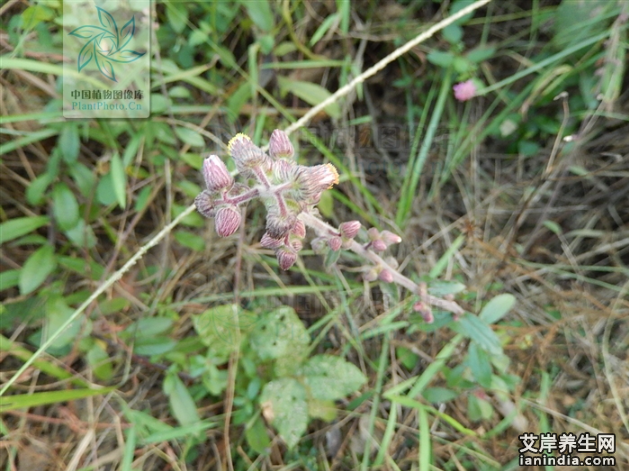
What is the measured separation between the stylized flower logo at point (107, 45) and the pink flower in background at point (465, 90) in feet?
7.15

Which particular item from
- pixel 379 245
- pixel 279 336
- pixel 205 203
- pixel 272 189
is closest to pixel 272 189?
pixel 272 189

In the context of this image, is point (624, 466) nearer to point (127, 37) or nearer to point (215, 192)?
point (215, 192)

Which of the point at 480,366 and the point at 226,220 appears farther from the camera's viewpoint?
the point at 480,366

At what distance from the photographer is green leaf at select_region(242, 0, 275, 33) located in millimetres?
3115

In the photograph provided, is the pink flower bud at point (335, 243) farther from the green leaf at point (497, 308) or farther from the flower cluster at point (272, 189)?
the green leaf at point (497, 308)

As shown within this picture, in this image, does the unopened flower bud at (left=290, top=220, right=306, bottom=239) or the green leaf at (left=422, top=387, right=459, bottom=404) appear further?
the green leaf at (left=422, top=387, right=459, bottom=404)

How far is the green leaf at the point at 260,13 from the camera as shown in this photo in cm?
312

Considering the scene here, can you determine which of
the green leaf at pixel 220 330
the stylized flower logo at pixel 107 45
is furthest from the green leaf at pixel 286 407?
the stylized flower logo at pixel 107 45

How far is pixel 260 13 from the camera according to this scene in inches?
123

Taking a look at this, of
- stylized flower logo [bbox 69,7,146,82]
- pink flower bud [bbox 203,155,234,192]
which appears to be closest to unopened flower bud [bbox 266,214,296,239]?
pink flower bud [bbox 203,155,234,192]

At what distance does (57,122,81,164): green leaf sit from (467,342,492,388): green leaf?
269cm

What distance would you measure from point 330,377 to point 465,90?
221cm

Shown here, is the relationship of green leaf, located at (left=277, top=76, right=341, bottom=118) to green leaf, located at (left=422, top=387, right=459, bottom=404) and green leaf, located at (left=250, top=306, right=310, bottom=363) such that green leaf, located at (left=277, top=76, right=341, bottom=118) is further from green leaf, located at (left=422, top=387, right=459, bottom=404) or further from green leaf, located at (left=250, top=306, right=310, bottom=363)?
green leaf, located at (left=422, top=387, right=459, bottom=404)

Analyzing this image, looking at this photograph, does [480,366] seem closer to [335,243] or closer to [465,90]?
[335,243]
